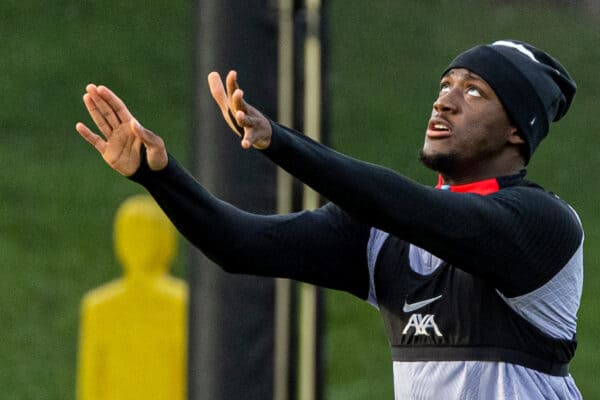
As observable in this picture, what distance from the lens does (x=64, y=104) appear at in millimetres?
12133

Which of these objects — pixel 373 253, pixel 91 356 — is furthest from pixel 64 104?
pixel 373 253

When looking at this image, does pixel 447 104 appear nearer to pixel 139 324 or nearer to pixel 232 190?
pixel 232 190

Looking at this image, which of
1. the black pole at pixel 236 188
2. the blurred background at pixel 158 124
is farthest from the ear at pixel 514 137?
the blurred background at pixel 158 124

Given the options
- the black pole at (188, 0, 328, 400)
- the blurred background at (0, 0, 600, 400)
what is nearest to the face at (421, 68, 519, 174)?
the black pole at (188, 0, 328, 400)

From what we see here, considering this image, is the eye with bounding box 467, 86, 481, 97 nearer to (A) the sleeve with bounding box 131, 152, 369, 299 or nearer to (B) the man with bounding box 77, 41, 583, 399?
(B) the man with bounding box 77, 41, 583, 399

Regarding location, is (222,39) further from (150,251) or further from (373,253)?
(150,251)

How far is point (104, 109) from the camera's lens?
3.95 m

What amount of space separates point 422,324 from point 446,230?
0.35m

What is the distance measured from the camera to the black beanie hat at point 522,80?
13.9 feet

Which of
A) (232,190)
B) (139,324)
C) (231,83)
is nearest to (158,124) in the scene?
(139,324)

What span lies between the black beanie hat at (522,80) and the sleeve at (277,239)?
0.46m

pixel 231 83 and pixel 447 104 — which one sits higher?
pixel 231 83

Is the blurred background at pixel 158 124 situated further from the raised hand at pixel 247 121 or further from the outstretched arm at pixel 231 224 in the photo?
the raised hand at pixel 247 121

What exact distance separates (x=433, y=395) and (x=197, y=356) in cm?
131
